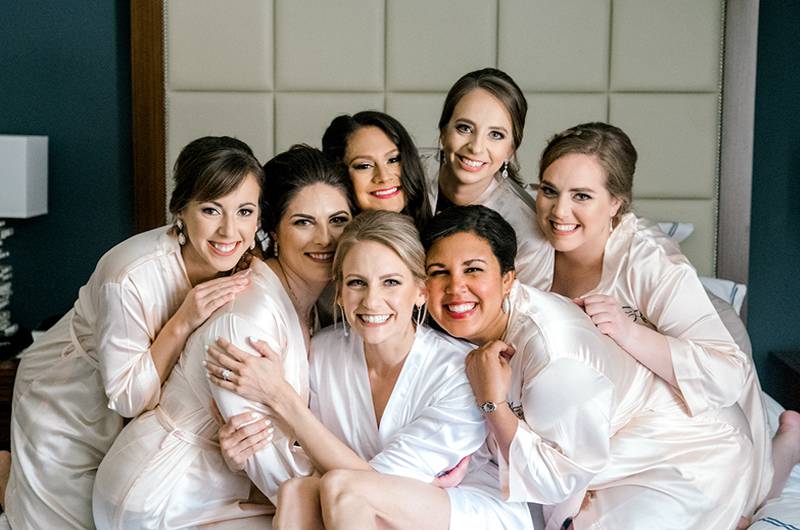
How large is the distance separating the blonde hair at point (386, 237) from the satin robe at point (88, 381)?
1.37ft

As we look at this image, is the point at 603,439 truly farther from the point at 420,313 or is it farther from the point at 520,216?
the point at 520,216

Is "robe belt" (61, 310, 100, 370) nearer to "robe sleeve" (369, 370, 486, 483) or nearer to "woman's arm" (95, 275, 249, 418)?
"woman's arm" (95, 275, 249, 418)

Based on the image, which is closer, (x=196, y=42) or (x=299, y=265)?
(x=299, y=265)

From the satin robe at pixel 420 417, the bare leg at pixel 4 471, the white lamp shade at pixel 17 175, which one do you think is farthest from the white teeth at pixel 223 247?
the white lamp shade at pixel 17 175

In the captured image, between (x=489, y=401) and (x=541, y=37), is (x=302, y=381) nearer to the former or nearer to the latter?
(x=489, y=401)

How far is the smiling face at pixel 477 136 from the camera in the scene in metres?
2.59

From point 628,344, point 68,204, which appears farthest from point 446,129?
point 68,204

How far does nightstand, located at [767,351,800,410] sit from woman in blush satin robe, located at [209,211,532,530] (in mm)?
1947

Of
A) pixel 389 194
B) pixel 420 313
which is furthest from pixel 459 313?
pixel 389 194

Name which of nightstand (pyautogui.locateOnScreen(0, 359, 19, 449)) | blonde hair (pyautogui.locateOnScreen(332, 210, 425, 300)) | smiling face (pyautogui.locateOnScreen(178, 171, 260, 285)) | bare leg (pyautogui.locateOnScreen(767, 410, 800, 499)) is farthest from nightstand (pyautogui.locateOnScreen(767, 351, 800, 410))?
nightstand (pyautogui.locateOnScreen(0, 359, 19, 449))

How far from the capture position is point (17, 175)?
3.77 meters

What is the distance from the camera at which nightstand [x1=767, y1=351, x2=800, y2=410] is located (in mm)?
3758

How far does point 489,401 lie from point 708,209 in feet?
6.75

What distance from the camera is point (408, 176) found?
8.22ft
